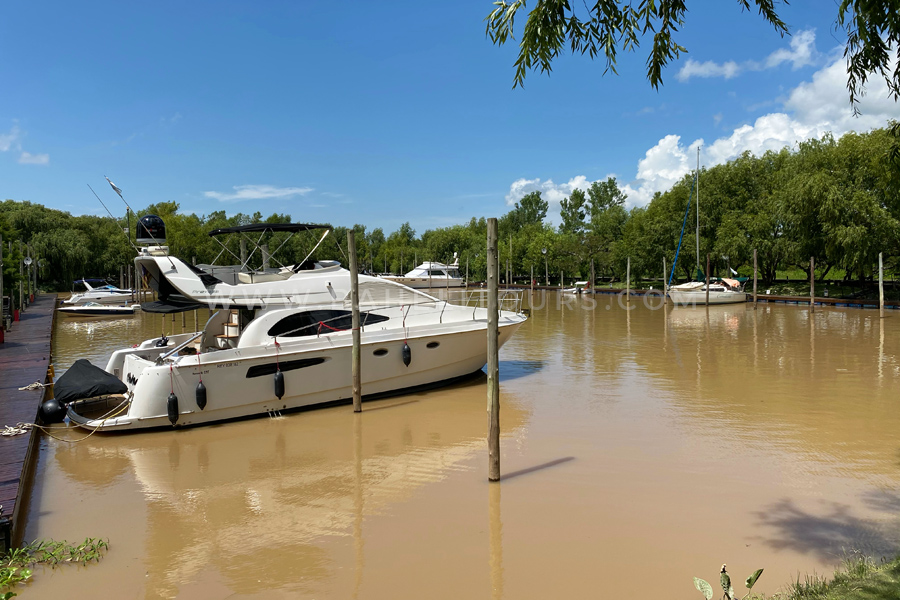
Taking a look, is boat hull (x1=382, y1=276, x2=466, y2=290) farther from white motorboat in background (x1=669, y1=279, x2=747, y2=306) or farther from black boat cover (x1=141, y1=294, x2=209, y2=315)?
black boat cover (x1=141, y1=294, x2=209, y2=315)

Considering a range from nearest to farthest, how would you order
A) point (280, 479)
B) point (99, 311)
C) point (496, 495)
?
1. point (496, 495)
2. point (280, 479)
3. point (99, 311)

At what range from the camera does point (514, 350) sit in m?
19.6

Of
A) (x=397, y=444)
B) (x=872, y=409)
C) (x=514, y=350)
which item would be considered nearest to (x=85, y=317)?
(x=514, y=350)

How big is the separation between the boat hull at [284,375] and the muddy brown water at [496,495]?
0.33 meters

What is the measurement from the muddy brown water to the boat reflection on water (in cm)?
3

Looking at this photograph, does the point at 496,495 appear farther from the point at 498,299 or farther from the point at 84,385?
the point at 84,385

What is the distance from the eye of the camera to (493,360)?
7.35 metres

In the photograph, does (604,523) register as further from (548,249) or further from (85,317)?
(548,249)

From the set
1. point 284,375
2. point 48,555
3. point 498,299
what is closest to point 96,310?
point 284,375

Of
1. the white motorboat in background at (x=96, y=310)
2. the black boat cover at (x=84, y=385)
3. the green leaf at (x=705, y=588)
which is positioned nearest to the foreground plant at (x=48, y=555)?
the black boat cover at (x=84, y=385)

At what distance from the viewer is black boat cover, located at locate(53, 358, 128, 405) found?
33.1 ft

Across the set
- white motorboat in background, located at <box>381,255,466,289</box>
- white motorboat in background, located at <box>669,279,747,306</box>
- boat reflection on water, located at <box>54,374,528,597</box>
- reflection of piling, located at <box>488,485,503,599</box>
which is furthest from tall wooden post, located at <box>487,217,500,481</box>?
white motorboat in background, located at <box>381,255,466,289</box>

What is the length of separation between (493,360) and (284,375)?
5.03 m

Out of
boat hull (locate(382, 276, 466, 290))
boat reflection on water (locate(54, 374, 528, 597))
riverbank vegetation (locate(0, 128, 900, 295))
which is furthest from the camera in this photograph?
boat hull (locate(382, 276, 466, 290))
